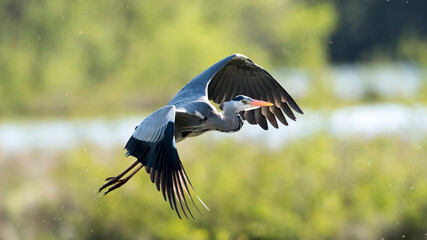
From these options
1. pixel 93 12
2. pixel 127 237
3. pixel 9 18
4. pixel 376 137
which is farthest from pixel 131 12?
pixel 127 237

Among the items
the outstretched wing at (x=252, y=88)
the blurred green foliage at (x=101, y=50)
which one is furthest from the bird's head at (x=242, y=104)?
the blurred green foliage at (x=101, y=50)

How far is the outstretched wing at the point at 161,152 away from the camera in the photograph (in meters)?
5.75

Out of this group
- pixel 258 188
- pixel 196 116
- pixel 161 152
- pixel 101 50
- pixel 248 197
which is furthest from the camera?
pixel 101 50

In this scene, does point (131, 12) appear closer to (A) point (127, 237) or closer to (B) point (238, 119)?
(A) point (127, 237)

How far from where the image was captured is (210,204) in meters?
10.7

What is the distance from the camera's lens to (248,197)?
10906mm

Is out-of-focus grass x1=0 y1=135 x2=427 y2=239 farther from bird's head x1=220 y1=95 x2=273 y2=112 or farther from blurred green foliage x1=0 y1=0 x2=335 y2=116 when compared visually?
blurred green foliage x1=0 y1=0 x2=335 y2=116

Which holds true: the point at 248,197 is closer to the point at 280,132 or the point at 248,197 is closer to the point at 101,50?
the point at 280,132

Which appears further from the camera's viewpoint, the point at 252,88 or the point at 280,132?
the point at 280,132

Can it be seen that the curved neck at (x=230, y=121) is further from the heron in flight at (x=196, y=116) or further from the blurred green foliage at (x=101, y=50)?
the blurred green foliage at (x=101, y=50)

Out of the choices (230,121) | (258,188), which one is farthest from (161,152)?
(258,188)

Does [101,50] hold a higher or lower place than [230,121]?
higher

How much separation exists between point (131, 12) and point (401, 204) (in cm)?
1560

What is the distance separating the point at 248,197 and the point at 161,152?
5.21 metres
